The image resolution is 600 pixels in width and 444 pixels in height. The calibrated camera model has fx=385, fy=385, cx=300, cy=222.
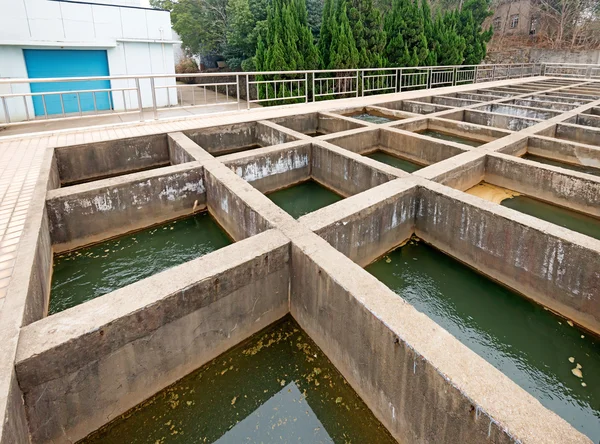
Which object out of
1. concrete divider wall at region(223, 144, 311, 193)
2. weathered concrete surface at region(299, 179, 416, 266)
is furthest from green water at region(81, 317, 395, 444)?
concrete divider wall at region(223, 144, 311, 193)

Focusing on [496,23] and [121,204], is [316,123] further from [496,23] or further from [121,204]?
[496,23]

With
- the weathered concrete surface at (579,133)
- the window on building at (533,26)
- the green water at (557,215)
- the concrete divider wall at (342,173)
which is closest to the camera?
the green water at (557,215)

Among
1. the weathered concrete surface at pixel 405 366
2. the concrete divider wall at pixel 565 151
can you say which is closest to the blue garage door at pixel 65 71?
the weathered concrete surface at pixel 405 366

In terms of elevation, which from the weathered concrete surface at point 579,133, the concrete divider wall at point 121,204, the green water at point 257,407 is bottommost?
the green water at point 257,407

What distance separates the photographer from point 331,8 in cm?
1439

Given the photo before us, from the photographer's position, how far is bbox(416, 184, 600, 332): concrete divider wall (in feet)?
12.2

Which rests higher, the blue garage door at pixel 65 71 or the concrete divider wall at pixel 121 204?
the blue garage door at pixel 65 71

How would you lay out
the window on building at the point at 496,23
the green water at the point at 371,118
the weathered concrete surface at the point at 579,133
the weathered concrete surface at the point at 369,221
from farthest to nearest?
the window on building at the point at 496,23, the green water at the point at 371,118, the weathered concrete surface at the point at 579,133, the weathered concrete surface at the point at 369,221

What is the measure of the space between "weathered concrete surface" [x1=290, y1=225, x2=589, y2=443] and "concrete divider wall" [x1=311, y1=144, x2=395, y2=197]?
8.79 feet

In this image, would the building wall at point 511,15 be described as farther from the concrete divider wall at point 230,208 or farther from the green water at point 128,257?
the green water at point 128,257

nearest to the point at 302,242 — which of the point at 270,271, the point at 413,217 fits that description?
the point at 270,271

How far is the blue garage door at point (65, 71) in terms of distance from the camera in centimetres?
1170

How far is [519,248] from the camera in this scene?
4.17 m

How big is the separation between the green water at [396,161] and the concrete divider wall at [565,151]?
7.65ft
